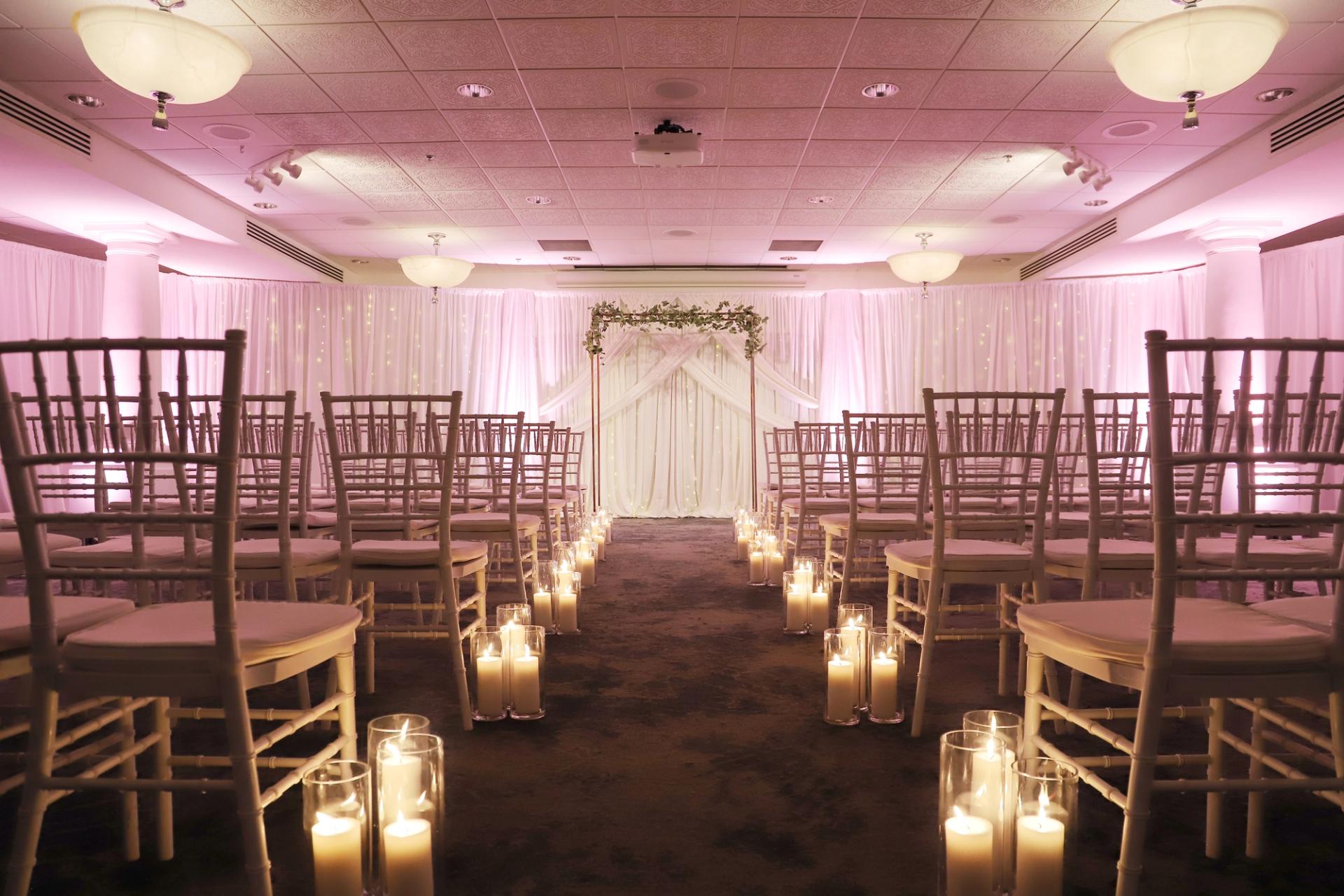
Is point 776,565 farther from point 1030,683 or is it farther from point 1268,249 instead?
point 1268,249

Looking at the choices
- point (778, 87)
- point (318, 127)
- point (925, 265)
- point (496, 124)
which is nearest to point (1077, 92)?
point (778, 87)

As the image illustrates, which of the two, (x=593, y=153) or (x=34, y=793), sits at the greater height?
(x=593, y=153)

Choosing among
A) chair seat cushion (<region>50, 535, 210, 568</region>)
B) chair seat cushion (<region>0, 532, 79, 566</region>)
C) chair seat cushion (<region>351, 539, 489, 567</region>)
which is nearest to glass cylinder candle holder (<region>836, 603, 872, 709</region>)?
chair seat cushion (<region>351, 539, 489, 567</region>)

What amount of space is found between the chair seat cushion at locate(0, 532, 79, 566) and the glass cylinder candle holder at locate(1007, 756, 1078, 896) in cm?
266

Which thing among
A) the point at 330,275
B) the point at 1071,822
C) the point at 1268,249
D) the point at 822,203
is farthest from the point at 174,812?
the point at 1268,249

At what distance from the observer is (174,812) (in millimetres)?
1865

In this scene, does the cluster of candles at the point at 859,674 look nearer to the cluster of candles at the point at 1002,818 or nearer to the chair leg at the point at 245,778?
the cluster of candles at the point at 1002,818

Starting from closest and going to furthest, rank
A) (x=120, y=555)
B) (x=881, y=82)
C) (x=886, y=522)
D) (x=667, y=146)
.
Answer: (x=120, y=555) < (x=886, y=522) < (x=881, y=82) < (x=667, y=146)

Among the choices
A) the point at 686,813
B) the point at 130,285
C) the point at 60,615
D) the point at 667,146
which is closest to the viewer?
the point at 60,615

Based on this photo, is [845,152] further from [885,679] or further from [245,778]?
[245,778]

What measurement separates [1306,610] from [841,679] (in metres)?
1.17

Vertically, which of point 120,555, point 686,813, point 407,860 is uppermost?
point 120,555

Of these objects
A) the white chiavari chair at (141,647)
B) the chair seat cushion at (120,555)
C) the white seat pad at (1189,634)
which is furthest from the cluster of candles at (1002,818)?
the chair seat cushion at (120,555)

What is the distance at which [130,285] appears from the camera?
651 cm
